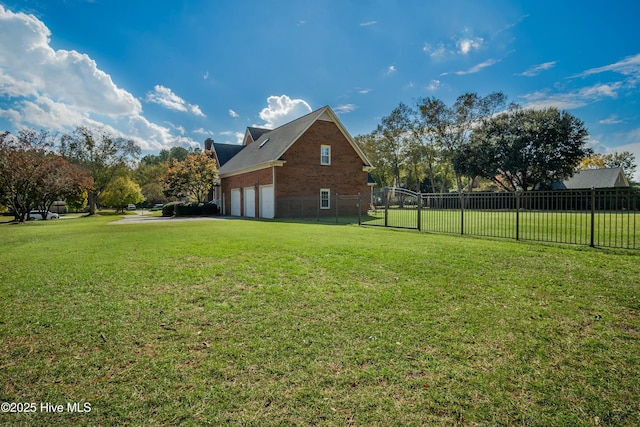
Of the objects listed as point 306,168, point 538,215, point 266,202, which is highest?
point 306,168

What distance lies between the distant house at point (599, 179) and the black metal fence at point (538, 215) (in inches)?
1263

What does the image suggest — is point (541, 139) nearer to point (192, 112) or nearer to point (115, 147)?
point (192, 112)

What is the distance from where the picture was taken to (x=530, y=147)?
32.3 m

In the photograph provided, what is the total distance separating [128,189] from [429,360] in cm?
5166

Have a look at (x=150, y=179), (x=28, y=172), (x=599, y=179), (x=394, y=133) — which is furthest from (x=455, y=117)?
(x=150, y=179)

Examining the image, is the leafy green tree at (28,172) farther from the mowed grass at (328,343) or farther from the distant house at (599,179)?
the distant house at (599,179)

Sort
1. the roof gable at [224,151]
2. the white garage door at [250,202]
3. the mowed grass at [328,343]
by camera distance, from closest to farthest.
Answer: the mowed grass at [328,343]
the white garage door at [250,202]
the roof gable at [224,151]

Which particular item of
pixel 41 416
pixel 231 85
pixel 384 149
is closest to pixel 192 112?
pixel 231 85

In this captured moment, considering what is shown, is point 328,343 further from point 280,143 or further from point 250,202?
point 250,202

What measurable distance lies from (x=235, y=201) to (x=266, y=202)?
23.2 ft

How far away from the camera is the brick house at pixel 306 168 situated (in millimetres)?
23609

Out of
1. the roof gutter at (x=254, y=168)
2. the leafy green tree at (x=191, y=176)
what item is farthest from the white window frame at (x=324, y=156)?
the leafy green tree at (x=191, y=176)

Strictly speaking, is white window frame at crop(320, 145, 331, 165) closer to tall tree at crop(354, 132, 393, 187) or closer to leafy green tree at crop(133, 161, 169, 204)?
tall tree at crop(354, 132, 393, 187)

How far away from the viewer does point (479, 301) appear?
15.6 ft
